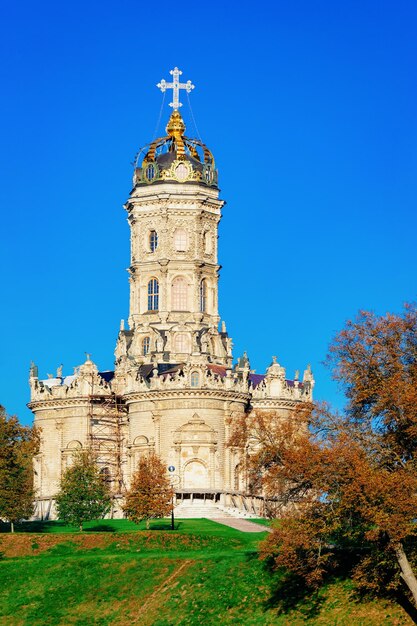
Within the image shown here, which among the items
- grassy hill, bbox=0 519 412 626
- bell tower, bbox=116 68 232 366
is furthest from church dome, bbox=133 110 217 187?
grassy hill, bbox=0 519 412 626

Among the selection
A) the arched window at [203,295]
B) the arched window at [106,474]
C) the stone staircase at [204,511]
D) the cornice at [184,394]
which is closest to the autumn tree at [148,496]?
the stone staircase at [204,511]

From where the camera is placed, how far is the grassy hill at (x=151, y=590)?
73688 mm

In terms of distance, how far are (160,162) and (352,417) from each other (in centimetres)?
5967

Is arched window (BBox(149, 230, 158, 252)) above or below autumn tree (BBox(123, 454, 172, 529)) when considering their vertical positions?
above

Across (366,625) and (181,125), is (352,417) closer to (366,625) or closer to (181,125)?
(366,625)

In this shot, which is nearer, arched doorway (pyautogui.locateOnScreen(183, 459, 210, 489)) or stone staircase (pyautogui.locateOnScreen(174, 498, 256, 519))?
stone staircase (pyautogui.locateOnScreen(174, 498, 256, 519))

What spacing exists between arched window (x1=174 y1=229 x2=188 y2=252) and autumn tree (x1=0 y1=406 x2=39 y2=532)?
26856 mm

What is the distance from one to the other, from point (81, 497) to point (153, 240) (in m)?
28.9

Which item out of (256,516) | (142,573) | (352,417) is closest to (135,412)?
(256,516)

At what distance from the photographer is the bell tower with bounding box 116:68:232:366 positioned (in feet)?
420

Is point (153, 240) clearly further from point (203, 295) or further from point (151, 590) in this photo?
point (151, 590)

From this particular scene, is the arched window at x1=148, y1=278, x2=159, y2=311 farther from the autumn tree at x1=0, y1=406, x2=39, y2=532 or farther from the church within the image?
the autumn tree at x1=0, y1=406, x2=39, y2=532

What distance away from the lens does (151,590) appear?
80.9 metres

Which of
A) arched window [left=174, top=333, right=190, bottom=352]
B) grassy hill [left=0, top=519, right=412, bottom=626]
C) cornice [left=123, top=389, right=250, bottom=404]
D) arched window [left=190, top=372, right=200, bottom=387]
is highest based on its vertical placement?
arched window [left=174, top=333, right=190, bottom=352]
